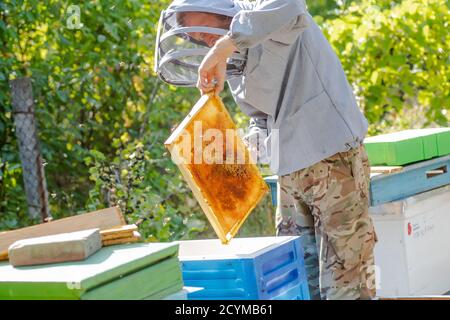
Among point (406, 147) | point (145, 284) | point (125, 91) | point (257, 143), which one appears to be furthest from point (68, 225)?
point (125, 91)

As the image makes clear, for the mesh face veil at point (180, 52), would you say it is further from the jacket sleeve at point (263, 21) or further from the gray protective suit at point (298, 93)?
the jacket sleeve at point (263, 21)

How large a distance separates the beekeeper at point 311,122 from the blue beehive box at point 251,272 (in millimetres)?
190

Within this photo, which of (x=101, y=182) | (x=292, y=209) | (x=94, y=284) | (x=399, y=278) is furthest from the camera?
(x=101, y=182)

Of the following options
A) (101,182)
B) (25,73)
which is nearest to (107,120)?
(25,73)

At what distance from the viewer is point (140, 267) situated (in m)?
2.12

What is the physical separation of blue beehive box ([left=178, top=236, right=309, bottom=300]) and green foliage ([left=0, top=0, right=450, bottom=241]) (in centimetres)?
149

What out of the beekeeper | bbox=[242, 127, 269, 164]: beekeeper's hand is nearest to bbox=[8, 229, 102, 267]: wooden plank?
the beekeeper

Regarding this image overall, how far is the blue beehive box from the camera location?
246 cm

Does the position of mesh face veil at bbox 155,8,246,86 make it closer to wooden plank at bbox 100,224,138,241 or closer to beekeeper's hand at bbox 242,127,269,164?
beekeeper's hand at bbox 242,127,269,164

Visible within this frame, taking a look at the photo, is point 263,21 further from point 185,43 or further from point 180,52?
point 185,43

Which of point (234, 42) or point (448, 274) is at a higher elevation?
point (234, 42)

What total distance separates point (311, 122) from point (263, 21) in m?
0.40

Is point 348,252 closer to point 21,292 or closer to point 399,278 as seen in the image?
point 399,278

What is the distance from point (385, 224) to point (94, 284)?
6.17 feet
